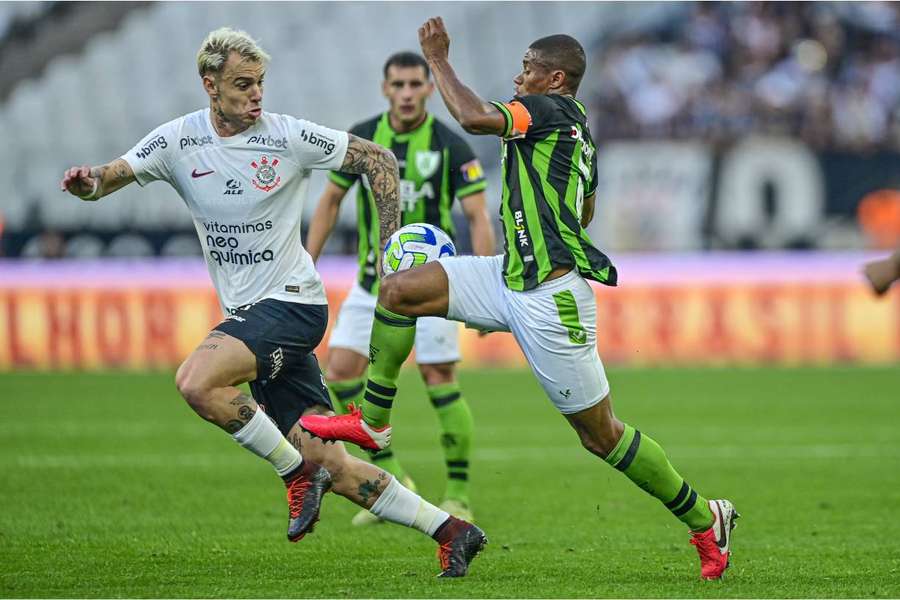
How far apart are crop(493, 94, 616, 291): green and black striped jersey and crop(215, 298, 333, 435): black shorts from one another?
950 millimetres

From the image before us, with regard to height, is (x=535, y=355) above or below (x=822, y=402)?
above

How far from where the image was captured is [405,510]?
632 centimetres

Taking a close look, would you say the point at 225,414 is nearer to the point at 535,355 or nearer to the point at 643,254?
the point at 535,355

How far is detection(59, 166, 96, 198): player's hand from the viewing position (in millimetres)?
Result: 6012

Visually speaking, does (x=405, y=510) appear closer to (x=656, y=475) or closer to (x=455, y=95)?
(x=656, y=475)

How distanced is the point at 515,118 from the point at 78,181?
1.88 metres

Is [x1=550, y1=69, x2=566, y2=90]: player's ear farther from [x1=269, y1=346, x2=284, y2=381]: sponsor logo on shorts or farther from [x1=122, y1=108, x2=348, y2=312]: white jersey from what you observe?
[x1=269, y1=346, x2=284, y2=381]: sponsor logo on shorts

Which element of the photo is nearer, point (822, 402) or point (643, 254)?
point (822, 402)

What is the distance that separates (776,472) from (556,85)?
5.27 meters

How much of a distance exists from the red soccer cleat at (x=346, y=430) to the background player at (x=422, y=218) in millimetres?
2301

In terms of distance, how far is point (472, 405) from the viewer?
15320mm

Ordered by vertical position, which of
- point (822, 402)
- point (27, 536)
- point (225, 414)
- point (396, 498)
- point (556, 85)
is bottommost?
point (822, 402)

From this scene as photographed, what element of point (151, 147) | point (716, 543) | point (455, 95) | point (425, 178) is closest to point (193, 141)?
point (151, 147)

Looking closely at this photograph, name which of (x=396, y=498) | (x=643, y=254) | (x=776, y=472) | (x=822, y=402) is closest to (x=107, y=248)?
(x=643, y=254)
